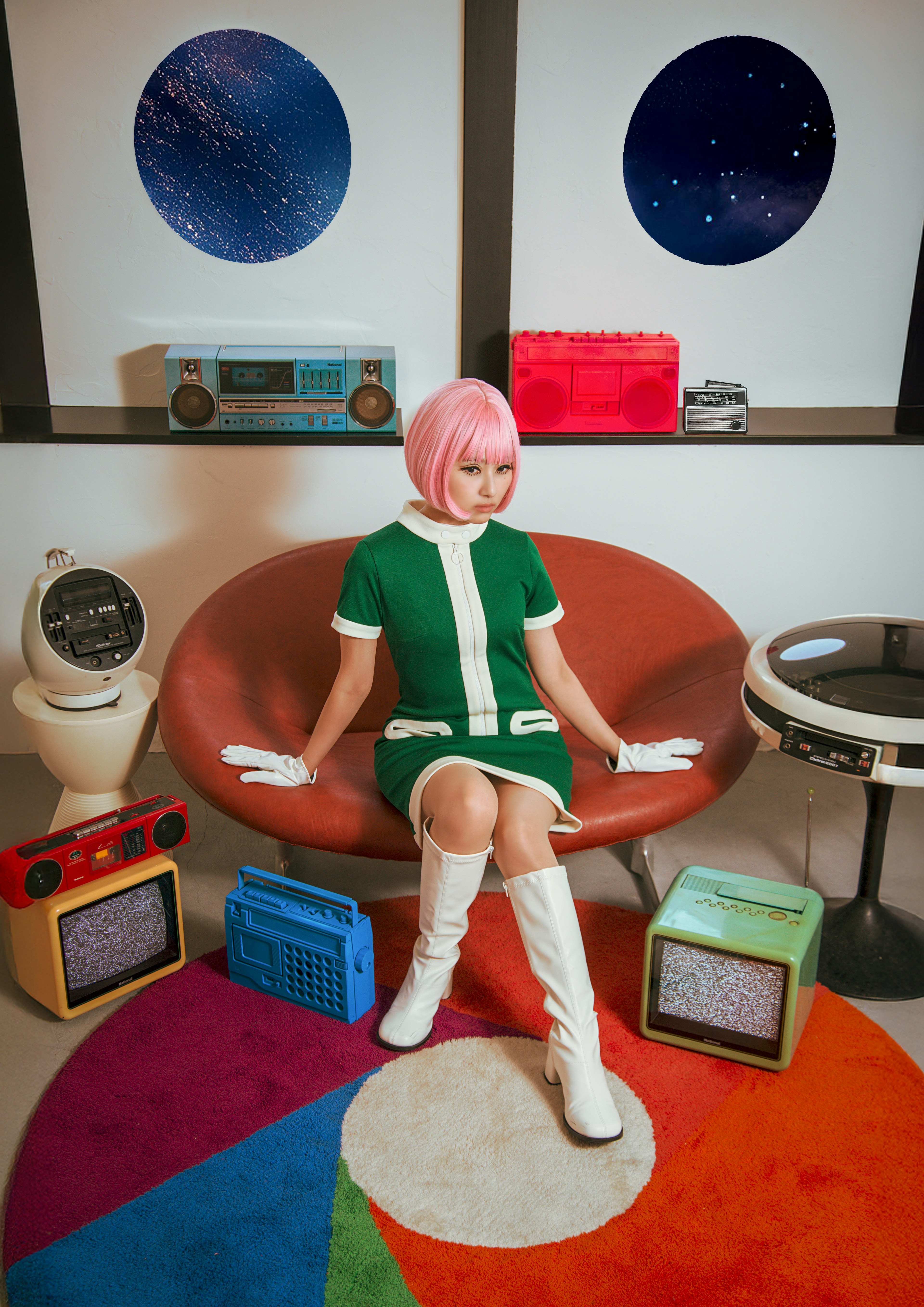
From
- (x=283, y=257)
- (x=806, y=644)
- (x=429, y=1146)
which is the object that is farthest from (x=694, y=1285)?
(x=283, y=257)

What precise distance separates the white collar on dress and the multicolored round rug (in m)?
0.88

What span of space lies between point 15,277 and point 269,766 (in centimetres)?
169

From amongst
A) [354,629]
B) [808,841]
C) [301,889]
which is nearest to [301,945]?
[301,889]

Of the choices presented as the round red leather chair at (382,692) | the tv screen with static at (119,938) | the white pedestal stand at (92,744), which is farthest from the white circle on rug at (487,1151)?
the white pedestal stand at (92,744)

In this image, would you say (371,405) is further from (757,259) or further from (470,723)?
(757,259)

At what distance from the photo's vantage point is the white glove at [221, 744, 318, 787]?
6.37 feet

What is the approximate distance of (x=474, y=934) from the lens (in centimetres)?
216

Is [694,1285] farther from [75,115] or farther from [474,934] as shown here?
[75,115]

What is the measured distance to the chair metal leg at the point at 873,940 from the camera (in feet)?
6.62

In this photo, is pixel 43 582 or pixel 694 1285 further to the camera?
pixel 43 582

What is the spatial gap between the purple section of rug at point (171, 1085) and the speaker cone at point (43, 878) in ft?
0.96

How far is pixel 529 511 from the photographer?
2.84 metres

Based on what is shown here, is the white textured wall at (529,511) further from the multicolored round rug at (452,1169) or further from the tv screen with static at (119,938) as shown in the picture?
the multicolored round rug at (452,1169)

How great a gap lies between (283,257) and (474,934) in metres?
1.89
